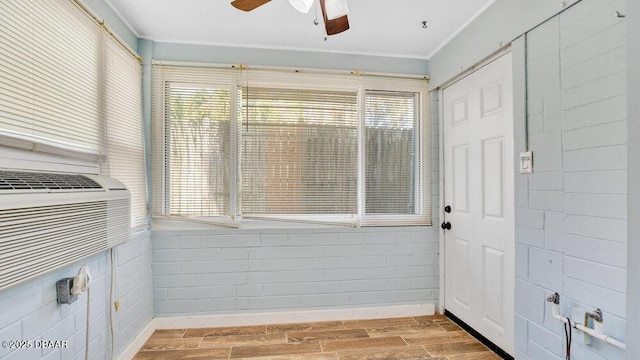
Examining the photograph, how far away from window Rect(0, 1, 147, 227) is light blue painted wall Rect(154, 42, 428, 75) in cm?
37

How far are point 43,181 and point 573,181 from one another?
250cm

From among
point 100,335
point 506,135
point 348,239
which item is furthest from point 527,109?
point 100,335

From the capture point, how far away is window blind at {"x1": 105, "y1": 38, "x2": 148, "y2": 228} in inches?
77.2

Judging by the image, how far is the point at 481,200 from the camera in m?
2.27

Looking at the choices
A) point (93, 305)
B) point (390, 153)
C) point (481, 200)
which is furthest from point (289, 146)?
point (93, 305)

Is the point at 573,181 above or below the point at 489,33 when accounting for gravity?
below

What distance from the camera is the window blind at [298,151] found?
257cm

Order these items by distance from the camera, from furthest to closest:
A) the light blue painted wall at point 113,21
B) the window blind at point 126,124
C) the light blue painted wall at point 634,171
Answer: the window blind at point 126,124 → the light blue painted wall at point 113,21 → the light blue painted wall at point 634,171

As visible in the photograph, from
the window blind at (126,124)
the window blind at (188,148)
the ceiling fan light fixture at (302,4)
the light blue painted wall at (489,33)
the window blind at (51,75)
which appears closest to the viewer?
the window blind at (51,75)

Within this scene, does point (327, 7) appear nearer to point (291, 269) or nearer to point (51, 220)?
point (51, 220)

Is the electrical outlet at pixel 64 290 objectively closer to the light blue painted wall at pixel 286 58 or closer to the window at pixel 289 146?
the window at pixel 289 146

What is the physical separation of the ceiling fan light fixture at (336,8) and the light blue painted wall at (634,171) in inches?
45.6

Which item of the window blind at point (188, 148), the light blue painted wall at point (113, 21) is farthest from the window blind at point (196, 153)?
the light blue painted wall at point (113, 21)

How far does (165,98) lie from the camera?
2.50 m
